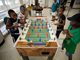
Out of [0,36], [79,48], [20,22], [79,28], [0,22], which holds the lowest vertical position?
[79,48]

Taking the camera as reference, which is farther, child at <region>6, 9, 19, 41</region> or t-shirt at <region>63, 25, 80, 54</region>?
child at <region>6, 9, 19, 41</region>

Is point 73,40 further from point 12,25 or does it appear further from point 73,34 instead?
point 12,25

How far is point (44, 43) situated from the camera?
191 cm

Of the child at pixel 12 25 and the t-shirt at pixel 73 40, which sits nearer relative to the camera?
the t-shirt at pixel 73 40

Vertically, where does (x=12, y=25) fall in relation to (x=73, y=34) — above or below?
below

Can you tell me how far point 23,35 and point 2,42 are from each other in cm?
141

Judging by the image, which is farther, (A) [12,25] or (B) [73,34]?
(A) [12,25]

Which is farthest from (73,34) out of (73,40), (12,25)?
(12,25)

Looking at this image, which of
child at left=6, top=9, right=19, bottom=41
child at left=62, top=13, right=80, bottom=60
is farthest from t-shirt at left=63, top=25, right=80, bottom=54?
child at left=6, top=9, right=19, bottom=41

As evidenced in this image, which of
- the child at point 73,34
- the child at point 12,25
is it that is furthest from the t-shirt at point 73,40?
the child at point 12,25

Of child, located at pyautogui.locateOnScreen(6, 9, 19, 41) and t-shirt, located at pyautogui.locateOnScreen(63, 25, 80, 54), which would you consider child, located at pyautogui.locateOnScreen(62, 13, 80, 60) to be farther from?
child, located at pyautogui.locateOnScreen(6, 9, 19, 41)

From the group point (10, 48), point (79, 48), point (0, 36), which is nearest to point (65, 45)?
point (79, 48)

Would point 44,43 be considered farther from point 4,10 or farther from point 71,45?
point 4,10

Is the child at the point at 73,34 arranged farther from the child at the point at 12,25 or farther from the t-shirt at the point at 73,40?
the child at the point at 12,25
